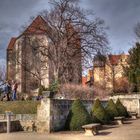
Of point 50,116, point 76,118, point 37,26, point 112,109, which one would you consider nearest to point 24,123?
point 50,116

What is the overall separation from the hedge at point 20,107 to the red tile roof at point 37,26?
73.4ft

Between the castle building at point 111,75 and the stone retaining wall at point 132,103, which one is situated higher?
the castle building at point 111,75

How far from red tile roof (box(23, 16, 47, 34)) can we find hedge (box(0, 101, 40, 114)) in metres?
22.4

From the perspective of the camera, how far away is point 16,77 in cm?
7825

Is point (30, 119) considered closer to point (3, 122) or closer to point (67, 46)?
point (3, 122)

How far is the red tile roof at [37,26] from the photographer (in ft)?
159

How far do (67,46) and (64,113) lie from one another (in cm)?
2332

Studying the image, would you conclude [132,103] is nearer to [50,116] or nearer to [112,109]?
[112,109]

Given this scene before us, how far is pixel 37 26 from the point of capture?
5038cm

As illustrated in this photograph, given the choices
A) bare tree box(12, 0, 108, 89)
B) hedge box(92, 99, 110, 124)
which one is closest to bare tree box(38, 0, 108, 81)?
bare tree box(12, 0, 108, 89)

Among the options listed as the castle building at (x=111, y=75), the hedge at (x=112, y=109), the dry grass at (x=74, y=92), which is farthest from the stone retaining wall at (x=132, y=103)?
the castle building at (x=111, y=75)

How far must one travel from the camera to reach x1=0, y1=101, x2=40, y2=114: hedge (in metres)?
25.3

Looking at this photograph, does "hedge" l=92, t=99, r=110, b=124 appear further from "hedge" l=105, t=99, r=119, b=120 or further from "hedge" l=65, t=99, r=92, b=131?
"hedge" l=65, t=99, r=92, b=131

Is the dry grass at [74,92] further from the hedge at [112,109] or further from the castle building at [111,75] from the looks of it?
the castle building at [111,75]
